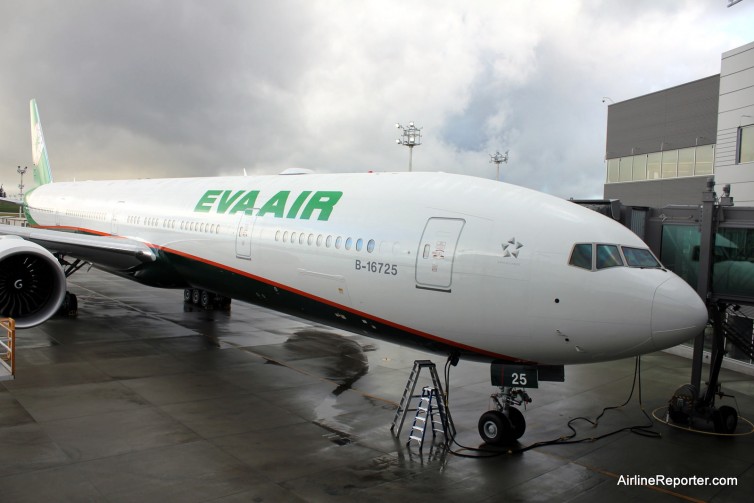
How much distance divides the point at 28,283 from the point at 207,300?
11208 mm

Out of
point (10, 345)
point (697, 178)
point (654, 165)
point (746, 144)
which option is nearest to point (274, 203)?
point (10, 345)

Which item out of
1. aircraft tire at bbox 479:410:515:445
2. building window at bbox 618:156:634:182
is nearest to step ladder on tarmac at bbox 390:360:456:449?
aircraft tire at bbox 479:410:515:445

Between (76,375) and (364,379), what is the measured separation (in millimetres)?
6243

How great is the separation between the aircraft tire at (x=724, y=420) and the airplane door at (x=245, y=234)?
9.64m

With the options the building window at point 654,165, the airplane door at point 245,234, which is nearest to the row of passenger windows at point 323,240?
the airplane door at point 245,234

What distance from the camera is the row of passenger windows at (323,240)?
10.2 m

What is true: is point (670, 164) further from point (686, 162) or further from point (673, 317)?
point (673, 317)

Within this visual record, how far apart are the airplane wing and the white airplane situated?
3025 millimetres

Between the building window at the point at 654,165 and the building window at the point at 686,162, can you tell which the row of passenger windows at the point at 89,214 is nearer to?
the building window at the point at 686,162

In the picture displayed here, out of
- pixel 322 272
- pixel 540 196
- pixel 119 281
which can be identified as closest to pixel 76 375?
pixel 322 272

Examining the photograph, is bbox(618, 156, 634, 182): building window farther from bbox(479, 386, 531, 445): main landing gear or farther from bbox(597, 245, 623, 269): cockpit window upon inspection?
bbox(597, 245, 623, 269): cockpit window

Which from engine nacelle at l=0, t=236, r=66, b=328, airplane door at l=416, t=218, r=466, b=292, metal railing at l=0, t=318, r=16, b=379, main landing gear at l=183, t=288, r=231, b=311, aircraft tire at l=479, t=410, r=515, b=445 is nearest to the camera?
metal railing at l=0, t=318, r=16, b=379

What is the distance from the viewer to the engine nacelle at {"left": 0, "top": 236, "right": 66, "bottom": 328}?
11320 millimetres

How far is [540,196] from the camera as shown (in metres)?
9.47
